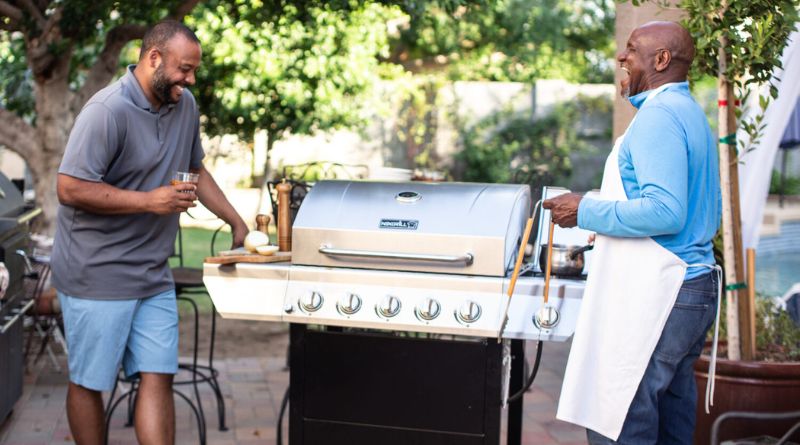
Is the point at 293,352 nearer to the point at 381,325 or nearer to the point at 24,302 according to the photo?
the point at 381,325

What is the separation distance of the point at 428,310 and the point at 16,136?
386 cm

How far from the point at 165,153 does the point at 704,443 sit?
228 cm

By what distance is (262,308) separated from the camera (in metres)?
3.10

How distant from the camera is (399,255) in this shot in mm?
3016

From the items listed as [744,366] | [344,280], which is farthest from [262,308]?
[744,366]

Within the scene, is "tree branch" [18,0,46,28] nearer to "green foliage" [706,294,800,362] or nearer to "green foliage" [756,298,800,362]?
"green foliage" [706,294,800,362]


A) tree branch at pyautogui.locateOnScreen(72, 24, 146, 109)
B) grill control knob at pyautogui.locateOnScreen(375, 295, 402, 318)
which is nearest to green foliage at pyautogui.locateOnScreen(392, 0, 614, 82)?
tree branch at pyautogui.locateOnScreen(72, 24, 146, 109)

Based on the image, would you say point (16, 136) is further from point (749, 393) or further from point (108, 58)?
point (749, 393)

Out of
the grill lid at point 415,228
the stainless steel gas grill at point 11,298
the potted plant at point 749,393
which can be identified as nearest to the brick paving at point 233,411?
the stainless steel gas grill at point 11,298

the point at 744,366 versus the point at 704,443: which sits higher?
the point at 744,366

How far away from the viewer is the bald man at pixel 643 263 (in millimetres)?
2617

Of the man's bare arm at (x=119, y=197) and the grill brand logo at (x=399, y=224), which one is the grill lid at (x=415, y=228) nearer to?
the grill brand logo at (x=399, y=224)

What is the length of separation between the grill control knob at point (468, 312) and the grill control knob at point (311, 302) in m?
0.43

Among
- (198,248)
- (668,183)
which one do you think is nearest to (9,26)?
(668,183)
